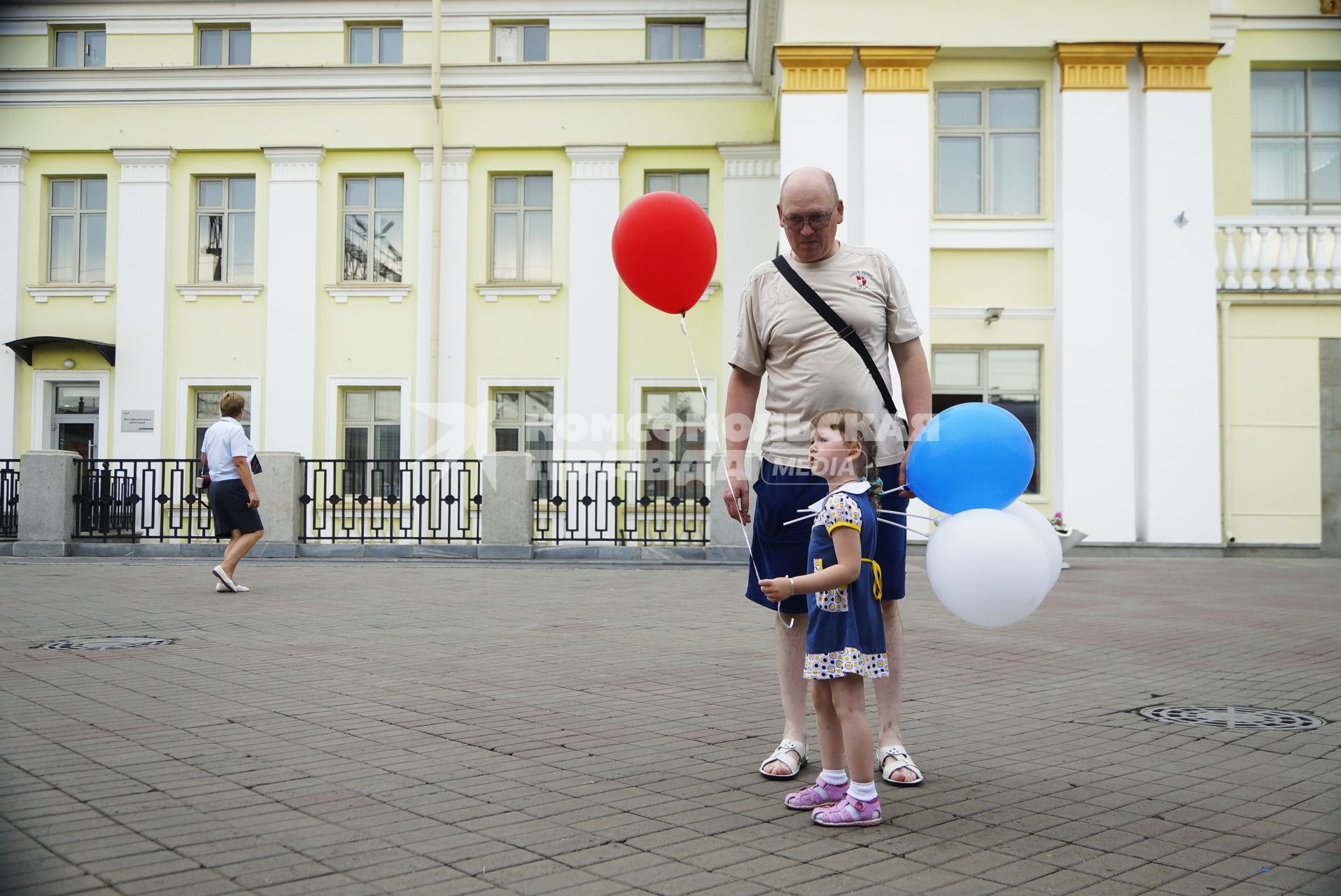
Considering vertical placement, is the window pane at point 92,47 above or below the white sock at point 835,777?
above

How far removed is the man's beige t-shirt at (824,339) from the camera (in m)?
4.32

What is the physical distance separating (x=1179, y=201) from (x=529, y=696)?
1617 centimetres

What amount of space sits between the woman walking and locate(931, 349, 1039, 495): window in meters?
11.4

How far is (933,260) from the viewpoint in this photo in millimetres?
19125

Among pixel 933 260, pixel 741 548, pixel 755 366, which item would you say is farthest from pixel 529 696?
pixel 933 260

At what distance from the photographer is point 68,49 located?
23.7 m

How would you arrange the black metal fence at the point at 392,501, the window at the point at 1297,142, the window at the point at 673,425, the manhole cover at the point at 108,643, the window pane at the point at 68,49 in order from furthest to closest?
the window pane at the point at 68,49 → the window at the point at 673,425 → the window at the point at 1297,142 → the black metal fence at the point at 392,501 → the manhole cover at the point at 108,643

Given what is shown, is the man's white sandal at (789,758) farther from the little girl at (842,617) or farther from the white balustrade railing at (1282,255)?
the white balustrade railing at (1282,255)

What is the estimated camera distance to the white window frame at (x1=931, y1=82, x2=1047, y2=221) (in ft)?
63.3

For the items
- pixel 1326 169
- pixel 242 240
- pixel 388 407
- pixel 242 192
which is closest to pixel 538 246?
pixel 388 407

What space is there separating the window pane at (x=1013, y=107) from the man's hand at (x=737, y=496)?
1673cm

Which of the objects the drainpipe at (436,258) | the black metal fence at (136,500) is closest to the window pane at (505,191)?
the drainpipe at (436,258)

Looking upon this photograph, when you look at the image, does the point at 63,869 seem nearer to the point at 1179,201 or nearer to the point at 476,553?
the point at 476,553

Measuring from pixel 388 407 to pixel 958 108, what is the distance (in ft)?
38.5
